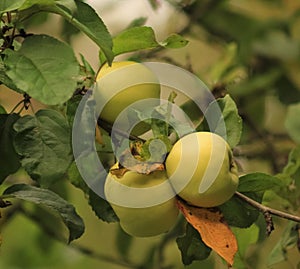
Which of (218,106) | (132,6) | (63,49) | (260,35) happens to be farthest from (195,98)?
(260,35)

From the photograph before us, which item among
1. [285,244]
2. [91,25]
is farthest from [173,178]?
[285,244]

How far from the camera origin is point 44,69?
569 millimetres

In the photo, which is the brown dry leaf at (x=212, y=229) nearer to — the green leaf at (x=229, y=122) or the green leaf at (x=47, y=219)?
the green leaf at (x=229, y=122)

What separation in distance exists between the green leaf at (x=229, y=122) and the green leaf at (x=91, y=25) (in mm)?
115

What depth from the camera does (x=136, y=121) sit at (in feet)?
2.06

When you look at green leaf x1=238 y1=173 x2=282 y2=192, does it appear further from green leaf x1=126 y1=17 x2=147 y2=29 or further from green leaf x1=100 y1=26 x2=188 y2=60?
green leaf x1=126 y1=17 x2=147 y2=29

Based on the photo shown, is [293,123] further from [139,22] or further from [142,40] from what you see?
[142,40]

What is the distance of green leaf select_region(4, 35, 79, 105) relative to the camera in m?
0.55

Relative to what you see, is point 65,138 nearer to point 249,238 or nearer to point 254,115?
point 249,238

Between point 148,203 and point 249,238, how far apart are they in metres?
0.29

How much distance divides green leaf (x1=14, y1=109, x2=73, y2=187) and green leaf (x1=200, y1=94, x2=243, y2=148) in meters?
0.11

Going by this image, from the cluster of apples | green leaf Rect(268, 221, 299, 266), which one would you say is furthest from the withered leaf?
A: green leaf Rect(268, 221, 299, 266)

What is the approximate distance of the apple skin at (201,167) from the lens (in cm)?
59

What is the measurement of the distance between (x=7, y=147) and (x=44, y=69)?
0.43 feet
